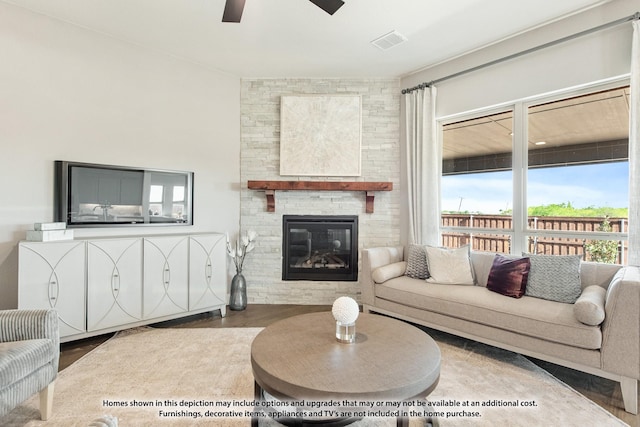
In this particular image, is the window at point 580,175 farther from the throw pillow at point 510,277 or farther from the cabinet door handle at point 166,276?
the cabinet door handle at point 166,276

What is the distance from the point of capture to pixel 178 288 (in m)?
3.14

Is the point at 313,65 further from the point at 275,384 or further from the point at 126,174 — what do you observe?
the point at 275,384

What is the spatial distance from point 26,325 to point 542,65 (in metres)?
4.38

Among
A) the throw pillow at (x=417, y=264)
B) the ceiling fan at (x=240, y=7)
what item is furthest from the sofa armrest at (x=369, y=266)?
the ceiling fan at (x=240, y=7)

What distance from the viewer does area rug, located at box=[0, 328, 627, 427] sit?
1709mm

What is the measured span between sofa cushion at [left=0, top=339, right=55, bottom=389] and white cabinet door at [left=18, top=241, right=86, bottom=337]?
0.92 m

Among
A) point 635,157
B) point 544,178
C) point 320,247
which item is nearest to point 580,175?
point 544,178

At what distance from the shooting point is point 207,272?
335 cm

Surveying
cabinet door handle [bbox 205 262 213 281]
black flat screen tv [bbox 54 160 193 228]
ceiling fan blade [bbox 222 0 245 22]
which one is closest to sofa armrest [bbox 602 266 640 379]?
ceiling fan blade [bbox 222 0 245 22]

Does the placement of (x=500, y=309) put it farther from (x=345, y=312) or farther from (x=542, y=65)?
(x=542, y=65)

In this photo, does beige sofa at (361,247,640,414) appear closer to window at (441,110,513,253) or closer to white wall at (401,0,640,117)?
window at (441,110,513,253)

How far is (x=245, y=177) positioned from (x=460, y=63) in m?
2.88

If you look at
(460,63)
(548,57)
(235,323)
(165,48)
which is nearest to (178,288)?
(235,323)

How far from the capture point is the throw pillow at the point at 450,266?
2.97 metres
